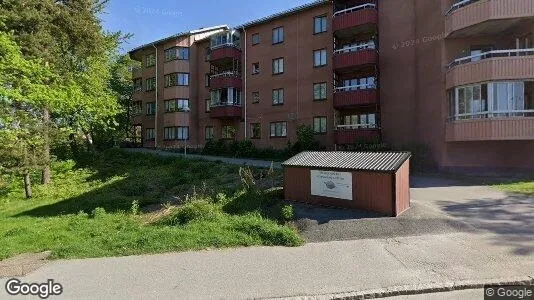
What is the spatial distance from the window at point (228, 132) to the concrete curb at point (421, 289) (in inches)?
1161

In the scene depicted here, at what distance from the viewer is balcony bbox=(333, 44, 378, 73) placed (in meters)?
24.6

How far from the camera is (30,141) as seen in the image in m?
19.3

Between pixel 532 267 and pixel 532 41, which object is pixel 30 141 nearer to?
pixel 532 267

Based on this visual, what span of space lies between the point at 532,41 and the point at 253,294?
19.3m

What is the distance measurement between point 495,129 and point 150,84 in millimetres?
34364

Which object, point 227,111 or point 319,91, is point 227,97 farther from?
point 319,91

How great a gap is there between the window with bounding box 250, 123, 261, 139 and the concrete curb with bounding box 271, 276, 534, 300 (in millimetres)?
26962

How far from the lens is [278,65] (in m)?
31.6

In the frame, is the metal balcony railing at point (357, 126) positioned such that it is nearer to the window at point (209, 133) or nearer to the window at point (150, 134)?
the window at point (209, 133)

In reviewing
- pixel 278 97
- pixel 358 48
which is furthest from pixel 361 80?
pixel 278 97

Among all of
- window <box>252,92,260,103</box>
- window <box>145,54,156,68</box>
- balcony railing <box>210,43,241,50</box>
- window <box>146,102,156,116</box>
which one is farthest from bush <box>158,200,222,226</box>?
window <box>145,54,156,68</box>

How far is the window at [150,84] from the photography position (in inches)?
1608

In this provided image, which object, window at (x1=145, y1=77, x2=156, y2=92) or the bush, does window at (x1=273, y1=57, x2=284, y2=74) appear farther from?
the bush

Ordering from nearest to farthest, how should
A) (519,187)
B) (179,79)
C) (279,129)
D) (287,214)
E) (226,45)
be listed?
(287,214), (519,187), (279,129), (226,45), (179,79)
